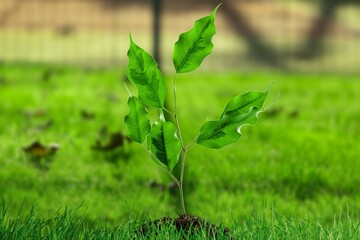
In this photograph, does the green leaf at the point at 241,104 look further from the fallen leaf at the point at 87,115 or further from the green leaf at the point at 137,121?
the fallen leaf at the point at 87,115

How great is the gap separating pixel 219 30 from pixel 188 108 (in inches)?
77.0

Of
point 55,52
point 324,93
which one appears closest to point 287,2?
point 324,93

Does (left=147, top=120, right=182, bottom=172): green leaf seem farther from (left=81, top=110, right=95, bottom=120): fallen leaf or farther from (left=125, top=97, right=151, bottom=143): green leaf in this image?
(left=81, top=110, right=95, bottom=120): fallen leaf

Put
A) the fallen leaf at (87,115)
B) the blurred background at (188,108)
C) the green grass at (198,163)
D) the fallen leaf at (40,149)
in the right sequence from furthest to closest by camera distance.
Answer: the fallen leaf at (87,115)
the fallen leaf at (40,149)
the blurred background at (188,108)
the green grass at (198,163)

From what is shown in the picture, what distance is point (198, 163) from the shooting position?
12.0 ft

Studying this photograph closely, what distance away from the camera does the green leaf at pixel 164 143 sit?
2039mm

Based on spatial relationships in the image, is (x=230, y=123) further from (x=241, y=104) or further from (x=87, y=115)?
(x=87, y=115)

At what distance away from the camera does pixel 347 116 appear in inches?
189

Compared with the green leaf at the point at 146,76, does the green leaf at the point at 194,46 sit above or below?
above

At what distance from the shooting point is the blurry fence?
22.7 ft

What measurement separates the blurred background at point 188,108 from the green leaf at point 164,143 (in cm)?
19

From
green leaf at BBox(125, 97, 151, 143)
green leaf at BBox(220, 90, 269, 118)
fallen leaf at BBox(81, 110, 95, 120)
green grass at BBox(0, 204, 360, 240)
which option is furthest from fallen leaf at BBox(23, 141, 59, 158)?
green leaf at BBox(220, 90, 269, 118)

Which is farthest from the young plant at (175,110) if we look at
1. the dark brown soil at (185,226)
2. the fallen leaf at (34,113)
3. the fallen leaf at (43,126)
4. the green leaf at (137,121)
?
the fallen leaf at (34,113)

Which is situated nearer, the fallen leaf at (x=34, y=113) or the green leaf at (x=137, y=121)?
the green leaf at (x=137, y=121)
